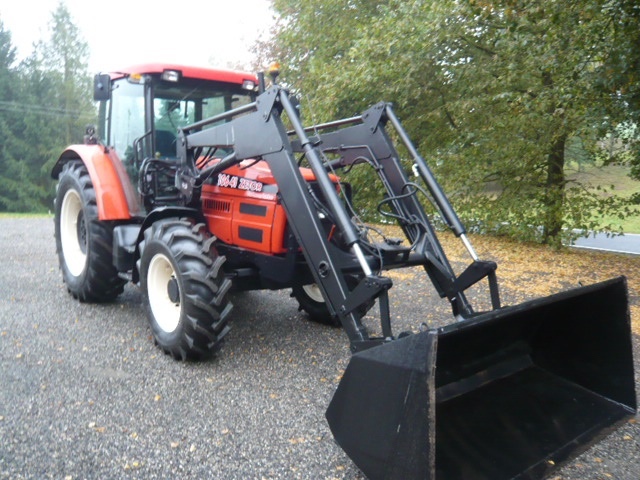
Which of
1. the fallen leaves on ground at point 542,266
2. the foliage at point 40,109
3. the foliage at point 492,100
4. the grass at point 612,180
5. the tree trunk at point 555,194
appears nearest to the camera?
the fallen leaves on ground at point 542,266

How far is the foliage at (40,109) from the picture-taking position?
33.2 m

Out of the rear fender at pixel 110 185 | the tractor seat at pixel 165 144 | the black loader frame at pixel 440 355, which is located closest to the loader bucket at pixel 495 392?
the black loader frame at pixel 440 355

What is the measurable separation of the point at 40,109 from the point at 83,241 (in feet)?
107

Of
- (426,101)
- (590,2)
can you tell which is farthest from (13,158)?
(590,2)

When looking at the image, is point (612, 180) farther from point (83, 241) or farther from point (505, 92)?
point (83, 241)

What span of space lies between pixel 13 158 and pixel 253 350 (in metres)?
34.3

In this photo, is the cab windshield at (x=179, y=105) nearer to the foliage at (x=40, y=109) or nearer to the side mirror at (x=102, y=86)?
the side mirror at (x=102, y=86)

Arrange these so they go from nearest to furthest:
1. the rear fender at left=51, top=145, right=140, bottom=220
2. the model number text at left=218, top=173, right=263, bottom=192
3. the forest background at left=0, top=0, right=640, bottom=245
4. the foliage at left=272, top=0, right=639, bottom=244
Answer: the model number text at left=218, top=173, right=263, bottom=192, the rear fender at left=51, top=145, right=140, bottom=220, the forest background at left=0, top=0, right=640, bottom=245, the foliage at left=272, top=0, right=639, bottom=244

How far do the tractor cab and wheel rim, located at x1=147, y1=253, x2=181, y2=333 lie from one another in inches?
30.3

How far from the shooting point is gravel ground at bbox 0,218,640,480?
9.13 feet

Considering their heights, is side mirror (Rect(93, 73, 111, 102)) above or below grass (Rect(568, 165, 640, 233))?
above

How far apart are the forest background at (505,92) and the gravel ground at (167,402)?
2.72 metres

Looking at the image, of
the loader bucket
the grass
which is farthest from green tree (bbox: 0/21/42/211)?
the loader bucket

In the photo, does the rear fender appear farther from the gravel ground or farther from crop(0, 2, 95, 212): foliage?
crop(0, 2, 95, 212): foliage
